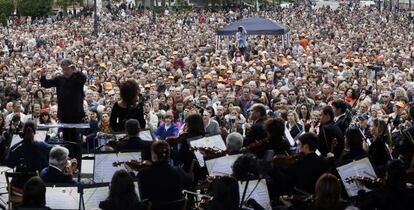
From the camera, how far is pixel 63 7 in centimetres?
7906

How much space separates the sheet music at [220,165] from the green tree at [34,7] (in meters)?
63.8

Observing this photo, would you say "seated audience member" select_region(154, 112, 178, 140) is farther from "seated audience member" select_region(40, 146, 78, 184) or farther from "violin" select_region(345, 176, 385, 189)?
"violin" select_region(345, 176, 385, 189)

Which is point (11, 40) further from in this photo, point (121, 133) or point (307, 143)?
point (307, 143)

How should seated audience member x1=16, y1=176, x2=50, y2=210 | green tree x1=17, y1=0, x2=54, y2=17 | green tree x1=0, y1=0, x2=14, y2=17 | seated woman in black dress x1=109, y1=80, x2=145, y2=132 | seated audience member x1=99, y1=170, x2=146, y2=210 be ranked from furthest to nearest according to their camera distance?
1. green tree x1=17, y1=0, x2=54, y2=17
2. green tree x1=0, y1=0, x2=14, y2=17
3. seated woman in black dress x1=109, y1=80, x2=145, y2=132
4. seated audience member x1=16, y1=176, x2=50, y2=210
5. seated audience member x1=99, y1=170, x2=146, y2=210

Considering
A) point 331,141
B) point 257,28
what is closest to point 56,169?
point 331,141

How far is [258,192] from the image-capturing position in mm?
10312

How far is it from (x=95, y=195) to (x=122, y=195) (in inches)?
32.4

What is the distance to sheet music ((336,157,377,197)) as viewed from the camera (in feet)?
34.6

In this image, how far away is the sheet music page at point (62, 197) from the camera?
10.4m

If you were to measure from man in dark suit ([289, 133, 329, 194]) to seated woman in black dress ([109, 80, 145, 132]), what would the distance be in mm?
3435

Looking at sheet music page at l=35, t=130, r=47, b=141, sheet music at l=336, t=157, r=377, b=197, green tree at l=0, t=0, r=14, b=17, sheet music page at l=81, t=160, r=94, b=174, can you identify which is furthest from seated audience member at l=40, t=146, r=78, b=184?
green tree at l=0, t=0, r=14, b=17

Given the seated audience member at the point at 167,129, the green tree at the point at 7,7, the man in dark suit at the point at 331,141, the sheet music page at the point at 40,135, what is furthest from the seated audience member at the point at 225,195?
the green tree at the point at 7,7

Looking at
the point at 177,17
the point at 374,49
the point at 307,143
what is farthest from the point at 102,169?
the point at 177,17

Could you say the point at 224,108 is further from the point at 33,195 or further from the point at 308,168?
the point at 33,195
